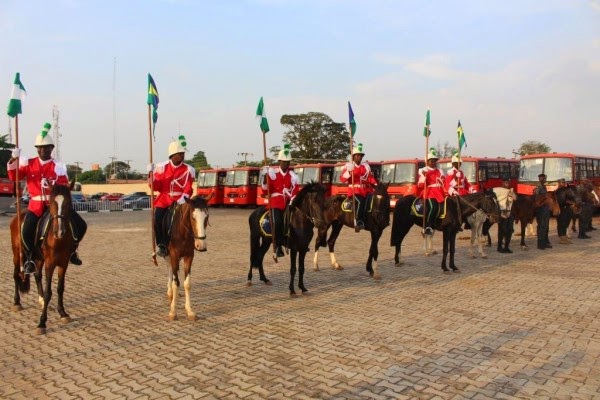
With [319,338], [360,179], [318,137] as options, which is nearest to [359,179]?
[360,179]

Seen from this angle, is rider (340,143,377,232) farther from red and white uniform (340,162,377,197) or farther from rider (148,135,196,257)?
rider (148,135,196,257)

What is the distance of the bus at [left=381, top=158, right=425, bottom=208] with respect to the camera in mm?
24609

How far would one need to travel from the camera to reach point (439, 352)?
18.5 feet

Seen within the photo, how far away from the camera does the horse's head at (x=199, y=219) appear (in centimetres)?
663

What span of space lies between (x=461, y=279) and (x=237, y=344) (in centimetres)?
573

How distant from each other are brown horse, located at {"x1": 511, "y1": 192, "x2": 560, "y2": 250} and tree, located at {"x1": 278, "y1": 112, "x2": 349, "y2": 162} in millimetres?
55538

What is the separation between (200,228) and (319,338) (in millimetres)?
2164

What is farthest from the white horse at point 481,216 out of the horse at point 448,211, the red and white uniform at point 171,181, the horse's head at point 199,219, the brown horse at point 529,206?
the horse's head at point 199,219

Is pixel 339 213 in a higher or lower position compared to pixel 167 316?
higher

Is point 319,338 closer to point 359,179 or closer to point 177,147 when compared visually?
point 177,147

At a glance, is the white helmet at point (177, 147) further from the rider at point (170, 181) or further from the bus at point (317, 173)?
the bus at point (317, 173)

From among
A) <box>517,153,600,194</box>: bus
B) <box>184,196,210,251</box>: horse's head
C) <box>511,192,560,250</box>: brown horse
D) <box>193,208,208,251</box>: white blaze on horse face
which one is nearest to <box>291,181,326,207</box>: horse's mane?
<box>184,196,210,251</box>: horse's head

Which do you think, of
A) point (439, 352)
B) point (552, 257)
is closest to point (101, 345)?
point (439, 352)

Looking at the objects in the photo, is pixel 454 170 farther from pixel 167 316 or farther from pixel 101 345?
pixel 101 345
